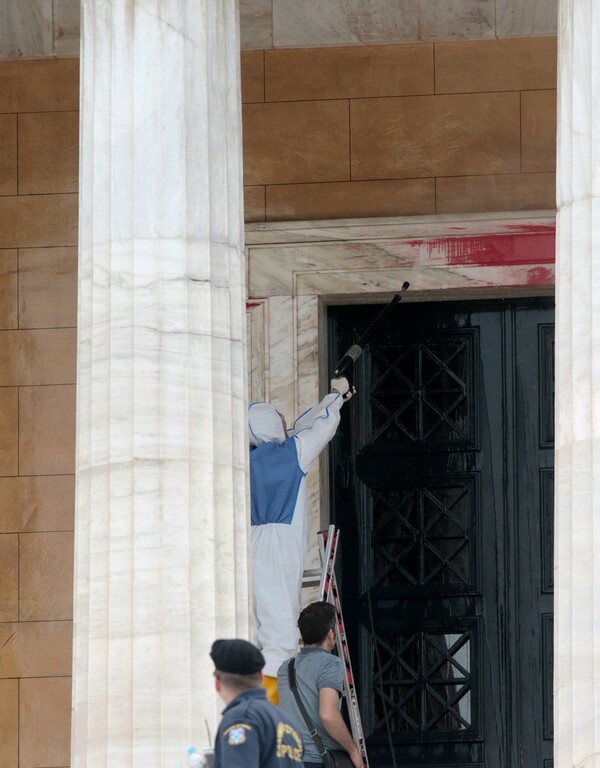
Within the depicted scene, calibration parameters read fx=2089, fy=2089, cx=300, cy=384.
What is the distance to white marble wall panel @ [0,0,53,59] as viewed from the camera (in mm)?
15438

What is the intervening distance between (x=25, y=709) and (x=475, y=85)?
→ 5.51 meters

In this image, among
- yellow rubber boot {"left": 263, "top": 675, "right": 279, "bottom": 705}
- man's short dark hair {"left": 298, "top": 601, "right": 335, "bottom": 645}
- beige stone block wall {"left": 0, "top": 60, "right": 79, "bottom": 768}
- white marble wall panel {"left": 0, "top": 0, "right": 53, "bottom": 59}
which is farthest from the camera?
white marble wall panel {"left": 0, "top": 0, "right": 53, "bottom": 59}

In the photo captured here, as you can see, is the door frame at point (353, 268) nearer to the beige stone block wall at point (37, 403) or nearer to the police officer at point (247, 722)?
the beige stone block wall at point (37, 403)

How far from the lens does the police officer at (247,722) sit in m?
8.53

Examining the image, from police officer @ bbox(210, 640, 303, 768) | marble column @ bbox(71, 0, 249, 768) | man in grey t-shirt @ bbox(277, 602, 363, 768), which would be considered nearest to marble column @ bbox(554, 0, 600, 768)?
Answer: man in grey t-shirt @ bbox(277, 602, 363, 768)

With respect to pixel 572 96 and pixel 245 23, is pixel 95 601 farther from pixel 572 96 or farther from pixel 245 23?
pixel 245 23

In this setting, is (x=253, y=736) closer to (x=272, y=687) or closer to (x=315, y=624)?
(x=315, y=624)

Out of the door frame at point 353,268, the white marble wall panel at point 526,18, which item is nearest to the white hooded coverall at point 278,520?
the door frame at point 353,268

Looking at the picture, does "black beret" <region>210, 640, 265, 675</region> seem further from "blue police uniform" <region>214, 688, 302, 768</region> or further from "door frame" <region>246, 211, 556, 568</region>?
"door frame" <region>246, 211, 556, 568</region>

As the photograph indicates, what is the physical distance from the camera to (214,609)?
11281 mm

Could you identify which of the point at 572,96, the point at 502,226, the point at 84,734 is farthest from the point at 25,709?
the point at 572,96

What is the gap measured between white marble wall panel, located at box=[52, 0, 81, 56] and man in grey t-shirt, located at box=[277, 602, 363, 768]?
535cm

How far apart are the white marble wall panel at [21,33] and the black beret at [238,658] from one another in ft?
25.1

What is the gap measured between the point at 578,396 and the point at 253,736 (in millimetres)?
3572
